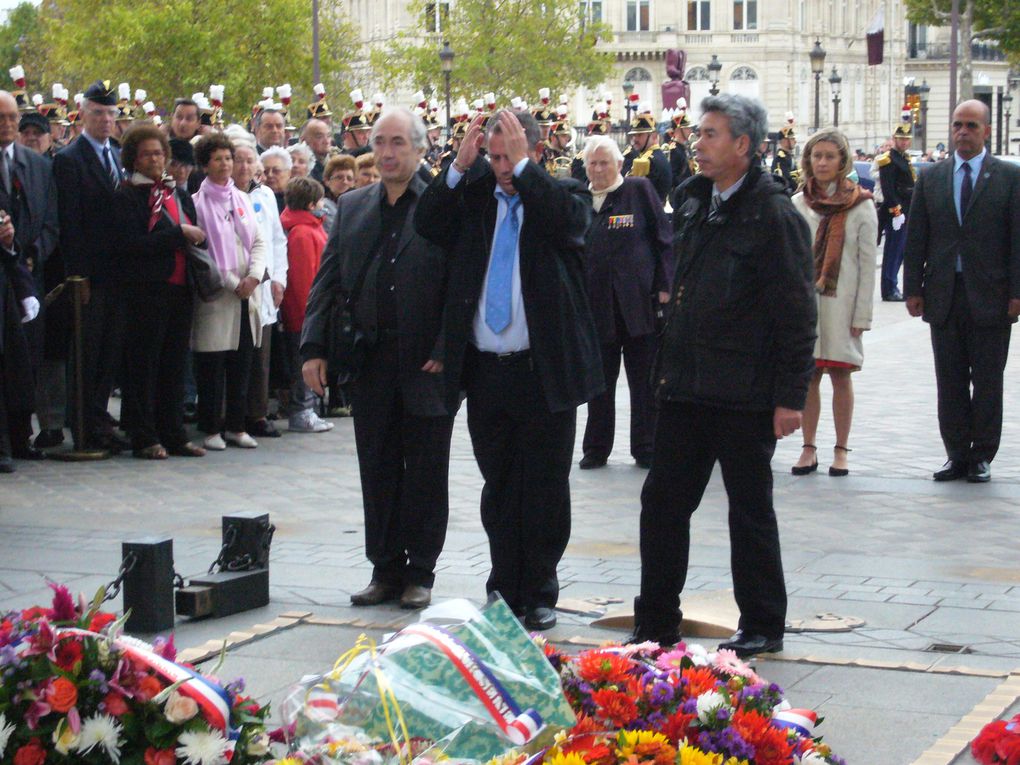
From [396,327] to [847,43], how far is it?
99287 millimetres

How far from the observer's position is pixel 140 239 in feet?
35.6

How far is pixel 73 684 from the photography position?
4.07m

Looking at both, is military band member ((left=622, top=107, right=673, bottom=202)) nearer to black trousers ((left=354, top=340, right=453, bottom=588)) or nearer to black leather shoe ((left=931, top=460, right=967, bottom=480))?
black leather shoe ((left=931, top=460, right=967, bottom=480))

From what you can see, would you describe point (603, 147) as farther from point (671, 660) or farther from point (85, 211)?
point (671, 660)

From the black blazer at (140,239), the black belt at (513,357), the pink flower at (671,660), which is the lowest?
the pink flower at (671,660)

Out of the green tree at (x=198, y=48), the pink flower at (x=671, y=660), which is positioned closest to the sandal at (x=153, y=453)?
the pink flower at (x=671, y=660)

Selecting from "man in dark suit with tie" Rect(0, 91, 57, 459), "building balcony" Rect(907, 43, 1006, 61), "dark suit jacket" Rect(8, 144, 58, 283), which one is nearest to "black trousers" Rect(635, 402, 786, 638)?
"man in dark suit with tie" Rect(0, 91, 57, 459)

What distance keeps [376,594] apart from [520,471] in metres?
0.89

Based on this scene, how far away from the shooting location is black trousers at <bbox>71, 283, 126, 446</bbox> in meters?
11.0

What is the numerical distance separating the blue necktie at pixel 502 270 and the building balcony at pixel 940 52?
343 feet

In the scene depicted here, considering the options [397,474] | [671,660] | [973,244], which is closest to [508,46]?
[973,244]

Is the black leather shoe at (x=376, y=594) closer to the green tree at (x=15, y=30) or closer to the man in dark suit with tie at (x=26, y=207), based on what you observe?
the man in dark suit with tie at (x=26, y=207)

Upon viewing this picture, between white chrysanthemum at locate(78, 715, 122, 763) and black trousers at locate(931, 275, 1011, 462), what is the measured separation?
699 centimetres

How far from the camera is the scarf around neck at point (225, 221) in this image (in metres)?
11.3
